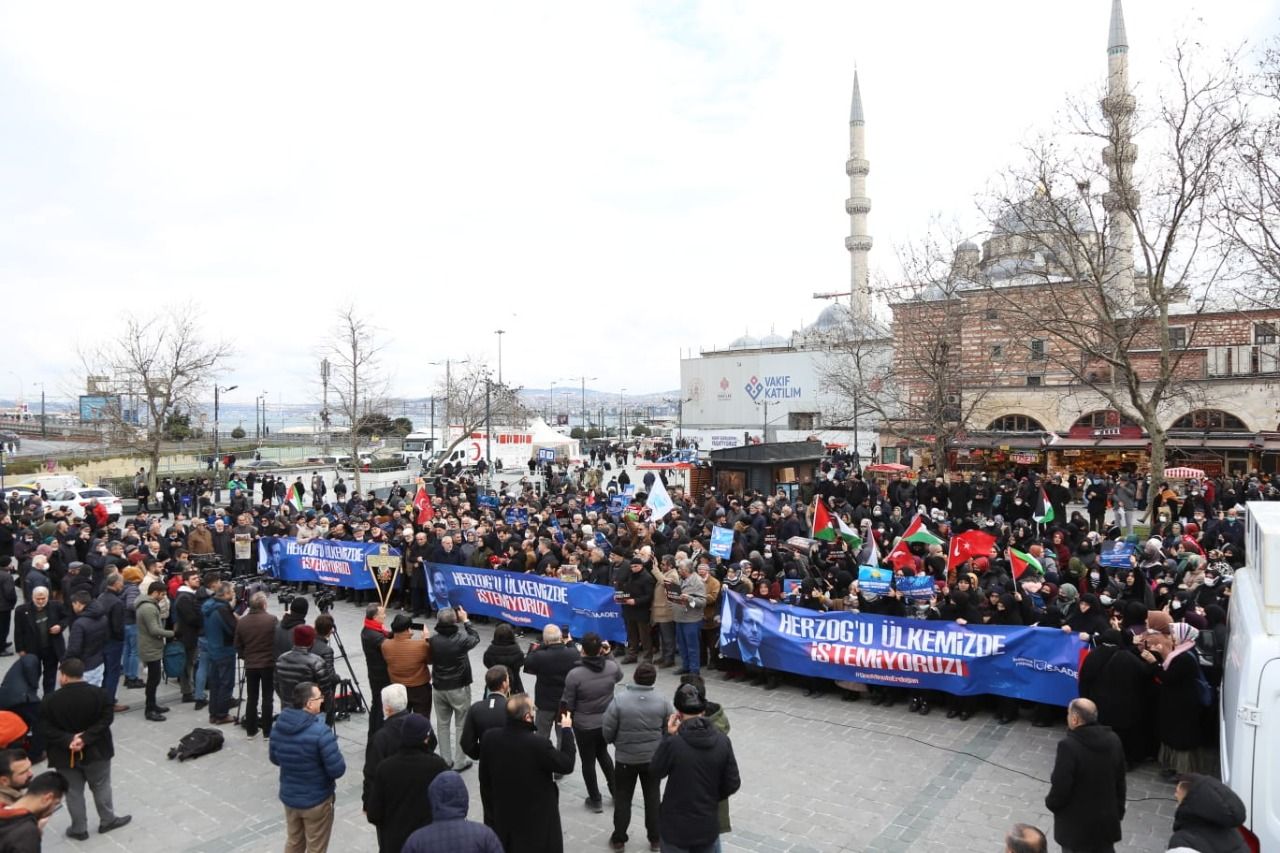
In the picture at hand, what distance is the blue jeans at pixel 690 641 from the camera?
11148 millimetres

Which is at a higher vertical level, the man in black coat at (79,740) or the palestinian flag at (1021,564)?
the palestinian flag at (1021,564)

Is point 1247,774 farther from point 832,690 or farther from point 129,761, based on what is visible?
point 129,761

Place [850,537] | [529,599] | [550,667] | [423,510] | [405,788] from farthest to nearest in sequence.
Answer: [423,510]
[850,537]
[529,599]
[550,667]
[405,788]

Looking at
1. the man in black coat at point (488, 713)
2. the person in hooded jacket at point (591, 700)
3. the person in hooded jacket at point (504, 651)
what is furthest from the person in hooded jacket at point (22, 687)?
the person in hooded jacket at point (591, 700)

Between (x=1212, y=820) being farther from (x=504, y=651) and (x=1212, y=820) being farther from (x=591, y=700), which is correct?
(x=504, y=651)

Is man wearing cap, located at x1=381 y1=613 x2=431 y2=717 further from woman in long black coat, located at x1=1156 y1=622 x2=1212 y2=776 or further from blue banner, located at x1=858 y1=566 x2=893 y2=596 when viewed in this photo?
woman in long black coat, located at x1=1156 y1=622 x2=1212 y2=776

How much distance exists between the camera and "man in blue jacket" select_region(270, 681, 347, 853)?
612cm

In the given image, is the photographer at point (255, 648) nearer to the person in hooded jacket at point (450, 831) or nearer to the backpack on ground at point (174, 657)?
→ the backpack on ground at point (174, 657)

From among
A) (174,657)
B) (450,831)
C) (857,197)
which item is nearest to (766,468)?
(174,657)

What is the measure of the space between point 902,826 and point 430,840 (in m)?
4.44

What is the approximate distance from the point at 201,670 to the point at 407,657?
4.09 metres

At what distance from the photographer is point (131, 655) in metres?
11.8

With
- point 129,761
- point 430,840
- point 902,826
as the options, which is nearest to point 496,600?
point 129,761

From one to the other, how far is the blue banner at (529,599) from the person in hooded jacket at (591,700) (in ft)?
16.0
